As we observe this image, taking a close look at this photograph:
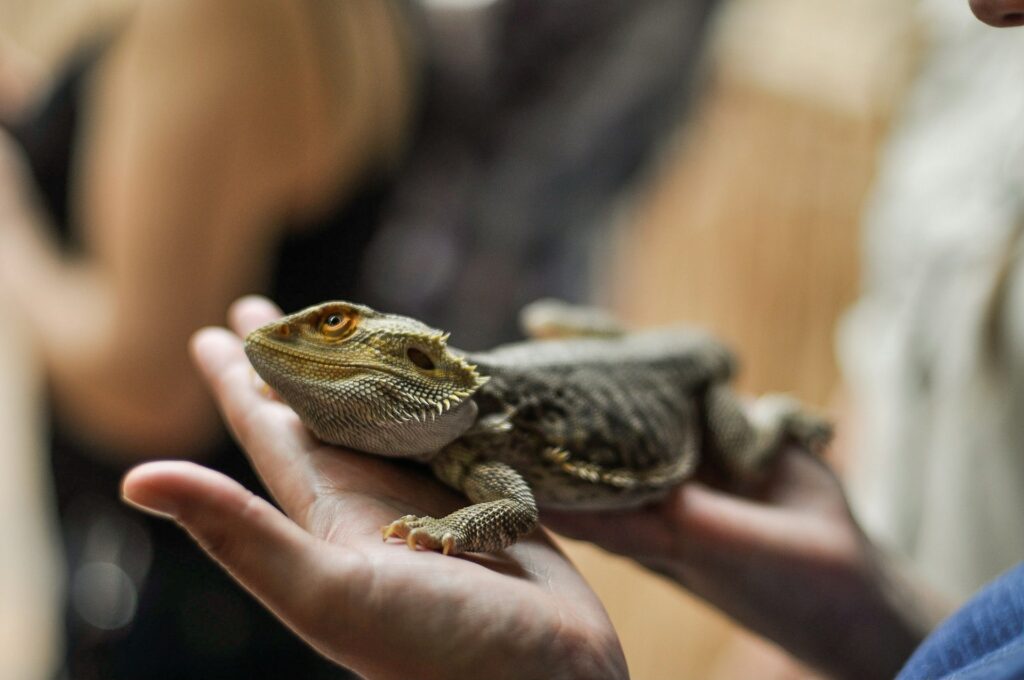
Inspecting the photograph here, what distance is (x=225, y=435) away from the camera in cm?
171

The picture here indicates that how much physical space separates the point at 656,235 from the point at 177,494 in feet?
7.82

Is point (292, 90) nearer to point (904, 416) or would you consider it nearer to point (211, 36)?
point (211, 36)

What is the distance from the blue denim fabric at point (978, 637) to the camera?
822mm

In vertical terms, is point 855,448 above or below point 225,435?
below

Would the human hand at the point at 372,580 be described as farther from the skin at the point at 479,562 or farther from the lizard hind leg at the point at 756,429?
the lizard hind leg at the point at 756,429

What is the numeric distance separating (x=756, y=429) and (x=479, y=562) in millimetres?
824

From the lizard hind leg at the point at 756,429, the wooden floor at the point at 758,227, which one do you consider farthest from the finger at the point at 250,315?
the wooden floor at the point at 758,227

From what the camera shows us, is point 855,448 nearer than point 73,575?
No

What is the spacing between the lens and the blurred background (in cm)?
162

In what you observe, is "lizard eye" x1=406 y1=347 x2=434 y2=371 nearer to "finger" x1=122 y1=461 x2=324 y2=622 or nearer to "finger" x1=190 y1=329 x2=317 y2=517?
"finger" x1=190 y1=329 x2=317 y2=517

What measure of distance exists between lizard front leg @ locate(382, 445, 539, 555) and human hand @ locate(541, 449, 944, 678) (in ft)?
1.03

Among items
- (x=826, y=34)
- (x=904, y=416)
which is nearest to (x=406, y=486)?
(x=904, y=416)

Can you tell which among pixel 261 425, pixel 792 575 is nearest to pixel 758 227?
pixel 792 575

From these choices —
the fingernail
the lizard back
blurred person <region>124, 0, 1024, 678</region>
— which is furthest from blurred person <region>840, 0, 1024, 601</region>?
the fingernail
